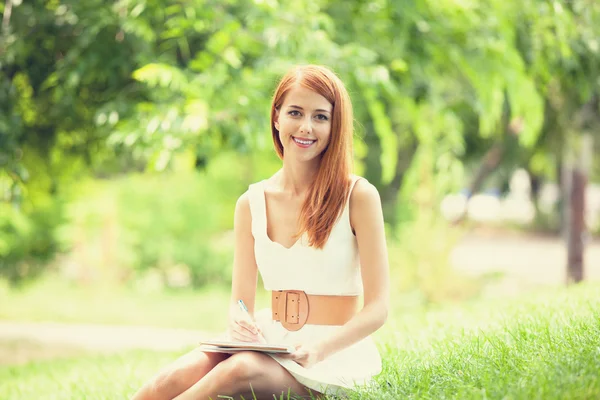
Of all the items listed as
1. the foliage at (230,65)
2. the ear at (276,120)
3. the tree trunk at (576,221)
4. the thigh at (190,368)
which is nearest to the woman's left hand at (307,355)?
the thigh at (190,368)

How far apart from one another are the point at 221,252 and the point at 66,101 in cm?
965

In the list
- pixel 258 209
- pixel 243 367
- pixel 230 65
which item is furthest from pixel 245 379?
pixel 230 65

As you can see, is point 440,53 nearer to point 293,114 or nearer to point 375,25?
point 375,25

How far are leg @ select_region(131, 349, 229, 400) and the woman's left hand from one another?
368mm

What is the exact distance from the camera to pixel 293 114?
11.7 feet

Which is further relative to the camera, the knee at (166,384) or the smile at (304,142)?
the smile at (304,142)

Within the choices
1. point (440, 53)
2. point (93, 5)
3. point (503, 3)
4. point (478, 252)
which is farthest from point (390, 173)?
point (478, 252)

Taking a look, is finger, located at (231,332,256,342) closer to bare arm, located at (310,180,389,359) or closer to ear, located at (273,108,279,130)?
bare arm, located at (310,180,389,359)

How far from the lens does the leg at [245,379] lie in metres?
3.23

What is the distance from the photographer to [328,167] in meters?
3.55

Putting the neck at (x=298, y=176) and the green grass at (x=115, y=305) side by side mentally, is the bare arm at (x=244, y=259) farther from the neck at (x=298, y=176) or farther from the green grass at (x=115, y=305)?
the green grass at (x=115, y=305)

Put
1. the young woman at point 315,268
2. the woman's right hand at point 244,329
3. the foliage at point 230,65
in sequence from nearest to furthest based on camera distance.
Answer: the young woman at point 315,268 < the woman's right hand at point 244,329 < the foliage at point 230,65

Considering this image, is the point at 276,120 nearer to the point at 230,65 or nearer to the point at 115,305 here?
the point at 230,65

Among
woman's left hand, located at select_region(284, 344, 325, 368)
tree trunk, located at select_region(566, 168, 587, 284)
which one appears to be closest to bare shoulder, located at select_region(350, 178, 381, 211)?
woman's left hand, located at select_region(284, 344, 325, 368)
